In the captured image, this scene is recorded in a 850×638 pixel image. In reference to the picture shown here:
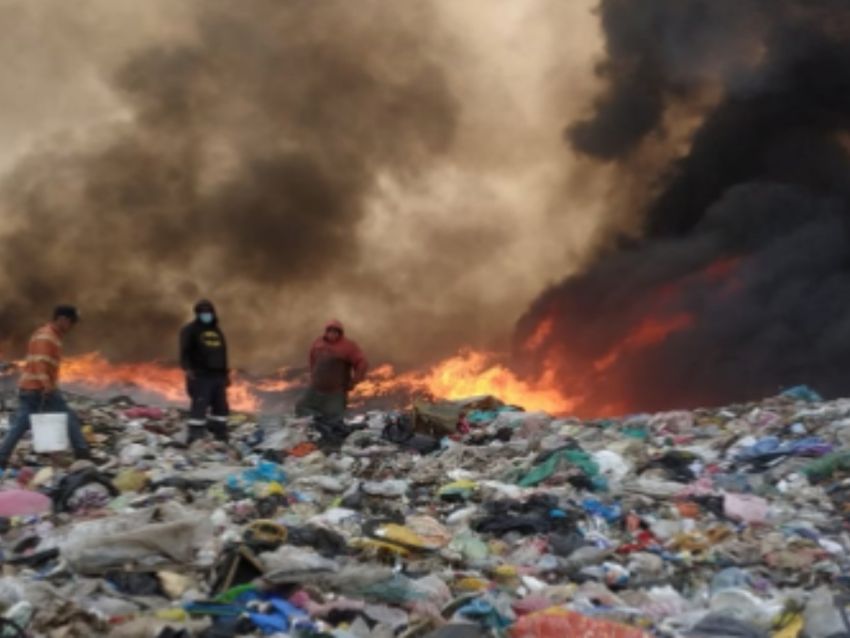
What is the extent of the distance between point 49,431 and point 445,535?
4986 mm

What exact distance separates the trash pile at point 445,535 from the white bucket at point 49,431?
26 centimetres

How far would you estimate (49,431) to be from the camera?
398 inches

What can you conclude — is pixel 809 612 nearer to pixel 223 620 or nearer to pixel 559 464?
pixel 223 620

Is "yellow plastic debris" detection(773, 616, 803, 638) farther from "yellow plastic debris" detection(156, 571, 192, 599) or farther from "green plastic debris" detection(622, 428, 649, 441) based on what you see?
"green plastic debris" detection(622, 428, 649, 441)

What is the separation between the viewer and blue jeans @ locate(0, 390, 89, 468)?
9969mm

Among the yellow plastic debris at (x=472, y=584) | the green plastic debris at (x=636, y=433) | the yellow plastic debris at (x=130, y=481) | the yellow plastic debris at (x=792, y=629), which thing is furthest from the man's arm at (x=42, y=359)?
the yellow plastic debris at (x=792, y=629)

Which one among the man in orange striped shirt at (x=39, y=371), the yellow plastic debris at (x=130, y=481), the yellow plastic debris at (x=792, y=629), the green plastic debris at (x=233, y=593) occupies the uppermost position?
the man in orange striped shirt at (x=39, y=371)

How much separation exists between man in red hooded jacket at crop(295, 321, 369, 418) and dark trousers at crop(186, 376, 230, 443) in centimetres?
157

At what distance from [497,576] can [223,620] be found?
2.04 m

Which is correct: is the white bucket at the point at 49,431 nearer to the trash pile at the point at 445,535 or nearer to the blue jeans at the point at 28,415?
the blue jeans at the point at 28,415

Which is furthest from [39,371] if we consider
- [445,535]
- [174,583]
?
[174,583]

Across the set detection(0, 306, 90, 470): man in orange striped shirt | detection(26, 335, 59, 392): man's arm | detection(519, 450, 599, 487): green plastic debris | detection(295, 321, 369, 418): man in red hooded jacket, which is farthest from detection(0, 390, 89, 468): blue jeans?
detection(519, 450, 599, 487): green plastic debris

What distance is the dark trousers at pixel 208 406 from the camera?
12188 mm

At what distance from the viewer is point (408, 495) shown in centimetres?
922
